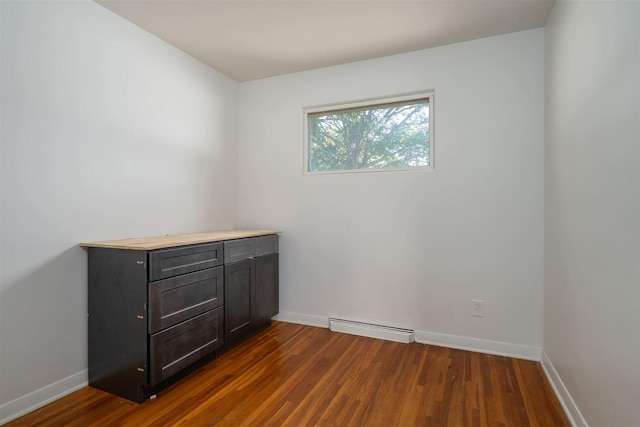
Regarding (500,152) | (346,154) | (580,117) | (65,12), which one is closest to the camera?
(580,117)

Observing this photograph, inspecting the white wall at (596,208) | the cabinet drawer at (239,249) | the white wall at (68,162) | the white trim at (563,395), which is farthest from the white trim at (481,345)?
the white wall at (68,162)

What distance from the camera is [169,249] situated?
1.94 m

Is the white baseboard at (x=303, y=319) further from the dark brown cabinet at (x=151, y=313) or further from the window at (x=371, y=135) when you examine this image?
the window at (x=371, y=135)

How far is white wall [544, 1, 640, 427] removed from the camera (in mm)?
1142

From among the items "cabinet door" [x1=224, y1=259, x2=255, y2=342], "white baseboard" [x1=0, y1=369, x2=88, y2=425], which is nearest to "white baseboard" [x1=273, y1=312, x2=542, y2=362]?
"cabinet door" [x1=224, y1=259, x2=255, y2=342]

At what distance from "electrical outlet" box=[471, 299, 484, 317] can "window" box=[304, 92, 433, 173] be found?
119cm

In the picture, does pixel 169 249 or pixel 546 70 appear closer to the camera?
pixel 169 249

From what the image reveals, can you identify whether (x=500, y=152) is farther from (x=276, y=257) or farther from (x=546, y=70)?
(x=276, y=257)

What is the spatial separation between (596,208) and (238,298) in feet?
7.69

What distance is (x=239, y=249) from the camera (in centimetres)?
259

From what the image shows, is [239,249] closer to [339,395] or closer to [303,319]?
[303,319]

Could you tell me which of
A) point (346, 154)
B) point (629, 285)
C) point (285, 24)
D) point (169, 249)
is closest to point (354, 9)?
point (285, 24)

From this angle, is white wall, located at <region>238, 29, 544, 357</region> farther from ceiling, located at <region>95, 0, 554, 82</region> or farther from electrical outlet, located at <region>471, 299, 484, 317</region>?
ceiling, located at <region>95, 0, 554, 82</region>

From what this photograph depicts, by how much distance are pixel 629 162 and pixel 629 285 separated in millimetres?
448
